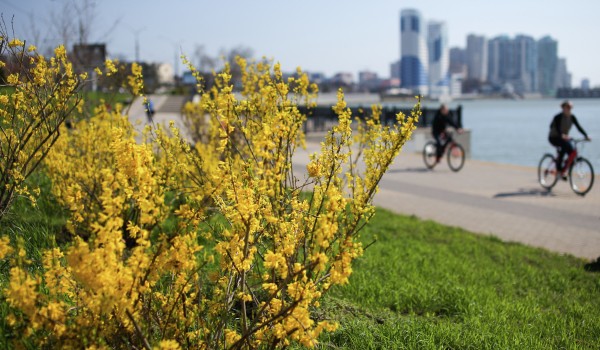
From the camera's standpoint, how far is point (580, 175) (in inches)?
440

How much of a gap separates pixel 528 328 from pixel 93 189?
4426mm

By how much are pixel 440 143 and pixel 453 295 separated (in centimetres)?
1035

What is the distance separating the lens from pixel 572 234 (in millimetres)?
8141

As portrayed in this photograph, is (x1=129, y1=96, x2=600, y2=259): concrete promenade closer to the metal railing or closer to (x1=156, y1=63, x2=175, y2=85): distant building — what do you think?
the metal railing

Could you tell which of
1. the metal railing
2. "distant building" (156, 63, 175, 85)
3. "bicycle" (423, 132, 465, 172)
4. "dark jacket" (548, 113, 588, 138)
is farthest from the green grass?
"distant building" (156, 63, 175, 85)

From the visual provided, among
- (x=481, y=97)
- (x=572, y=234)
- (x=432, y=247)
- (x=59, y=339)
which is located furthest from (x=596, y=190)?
(x=481, y=97)

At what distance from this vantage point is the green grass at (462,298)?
385cm

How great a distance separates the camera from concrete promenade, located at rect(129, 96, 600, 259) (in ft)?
26.6

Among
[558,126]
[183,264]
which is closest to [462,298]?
[183,264]

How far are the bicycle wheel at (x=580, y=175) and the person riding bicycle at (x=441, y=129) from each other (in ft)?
12.6

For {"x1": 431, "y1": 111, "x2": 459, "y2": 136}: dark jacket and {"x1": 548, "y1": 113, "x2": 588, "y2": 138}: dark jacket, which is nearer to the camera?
{"x1": 548, "y1": 113, "x2": 588, "y2": 138}: dark jacket

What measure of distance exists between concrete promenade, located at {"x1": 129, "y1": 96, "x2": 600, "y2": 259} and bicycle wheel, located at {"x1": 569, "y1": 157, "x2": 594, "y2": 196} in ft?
0.56

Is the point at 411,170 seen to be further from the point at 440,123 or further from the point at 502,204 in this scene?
the point at 502,204

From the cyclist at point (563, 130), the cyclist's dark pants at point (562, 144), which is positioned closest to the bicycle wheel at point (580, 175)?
the cyclist at point (563, 130)
